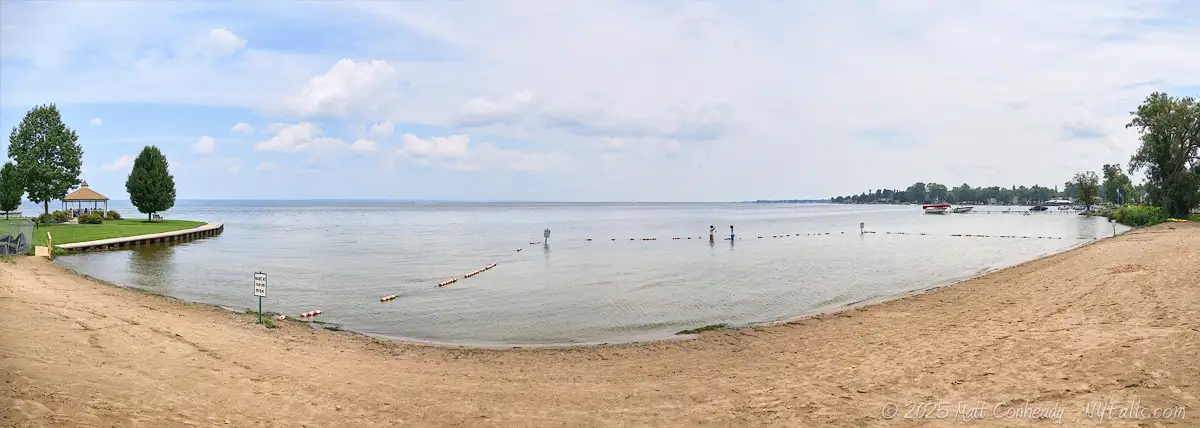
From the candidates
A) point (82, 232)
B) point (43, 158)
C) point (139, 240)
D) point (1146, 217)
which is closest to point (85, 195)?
point (43, 158)

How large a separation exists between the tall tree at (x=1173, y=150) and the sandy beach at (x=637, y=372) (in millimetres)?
54039

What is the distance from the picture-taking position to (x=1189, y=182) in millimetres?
54156

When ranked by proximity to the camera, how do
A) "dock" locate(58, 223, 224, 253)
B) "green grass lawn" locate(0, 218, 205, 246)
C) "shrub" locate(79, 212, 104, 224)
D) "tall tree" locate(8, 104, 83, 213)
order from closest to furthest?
"dock" locate(58, 223, 224, 253)
"green grass lawn" locate(0, 218, 205, 246)
"tall tree" locate(8, 104, 83, 213)
"shrub" locate(79, 212, 104, 224)

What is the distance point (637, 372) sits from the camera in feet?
37.3

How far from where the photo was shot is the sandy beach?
762 cm

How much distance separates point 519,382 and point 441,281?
17.2m

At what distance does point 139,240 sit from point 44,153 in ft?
45.3

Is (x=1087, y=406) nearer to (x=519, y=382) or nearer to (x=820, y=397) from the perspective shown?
(x=820, y=397)

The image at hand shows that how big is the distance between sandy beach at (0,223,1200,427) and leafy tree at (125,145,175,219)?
50.2 m

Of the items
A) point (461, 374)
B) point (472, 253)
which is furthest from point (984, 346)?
point (472, 253)

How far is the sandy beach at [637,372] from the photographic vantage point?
25.0 feet

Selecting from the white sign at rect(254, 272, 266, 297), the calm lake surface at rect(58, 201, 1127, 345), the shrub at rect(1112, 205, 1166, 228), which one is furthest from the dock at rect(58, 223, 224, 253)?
the shrub at rect(1112, 205, 1166, 228)

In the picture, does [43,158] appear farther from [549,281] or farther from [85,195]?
[549,281]

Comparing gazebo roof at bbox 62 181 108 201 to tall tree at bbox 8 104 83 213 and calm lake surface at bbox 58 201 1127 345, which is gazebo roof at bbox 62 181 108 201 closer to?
tall tree at bbox 8 104 83 213
